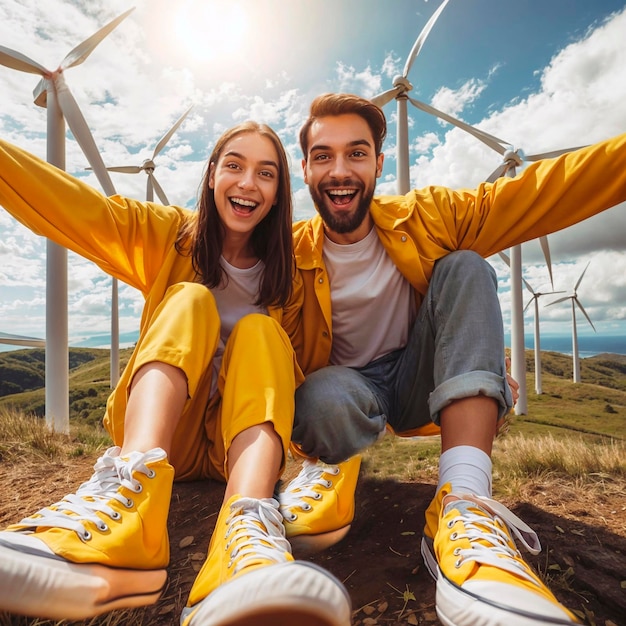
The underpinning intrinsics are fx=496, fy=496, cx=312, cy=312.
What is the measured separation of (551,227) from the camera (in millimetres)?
3646

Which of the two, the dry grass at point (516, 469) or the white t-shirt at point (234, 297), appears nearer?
the white t-shirt at point (234, 297)

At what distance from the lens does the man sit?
2.46m

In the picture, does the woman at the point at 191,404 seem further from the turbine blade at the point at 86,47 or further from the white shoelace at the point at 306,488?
the turbine blade at the point at 86,47

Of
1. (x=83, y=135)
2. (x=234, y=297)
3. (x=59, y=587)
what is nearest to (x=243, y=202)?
(x=234, y=297)

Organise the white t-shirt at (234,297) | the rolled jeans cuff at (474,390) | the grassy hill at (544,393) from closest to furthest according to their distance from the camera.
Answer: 1. the rolled jeans cuff at (474,390)
2. the white t-shirt at (234,297)
3. the grassy hill at (544,393)

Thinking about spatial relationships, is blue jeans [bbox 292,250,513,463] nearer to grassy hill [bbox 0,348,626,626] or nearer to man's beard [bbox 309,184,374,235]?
grassy hill [bbox 0,348,626,626]

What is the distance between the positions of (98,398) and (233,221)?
3059 inches

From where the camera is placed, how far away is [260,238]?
4062 mm

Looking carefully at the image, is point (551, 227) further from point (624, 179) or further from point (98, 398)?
point (98, 398)

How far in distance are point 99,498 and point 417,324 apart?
2339 millimetres

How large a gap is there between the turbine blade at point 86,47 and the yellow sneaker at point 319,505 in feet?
51.7

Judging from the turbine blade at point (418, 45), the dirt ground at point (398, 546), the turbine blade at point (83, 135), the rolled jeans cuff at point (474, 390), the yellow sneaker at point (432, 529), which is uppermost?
the turbine blade at point (418, 45)

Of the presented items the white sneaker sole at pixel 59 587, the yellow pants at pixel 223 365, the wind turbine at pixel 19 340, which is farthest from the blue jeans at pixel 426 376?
the wind turbine at pixel 19 340

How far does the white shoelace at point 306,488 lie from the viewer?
284 cm
